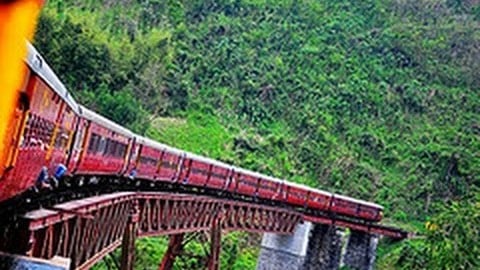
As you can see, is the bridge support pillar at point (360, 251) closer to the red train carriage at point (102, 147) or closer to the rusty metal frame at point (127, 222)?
the rusty metal frame at point (127, 222)

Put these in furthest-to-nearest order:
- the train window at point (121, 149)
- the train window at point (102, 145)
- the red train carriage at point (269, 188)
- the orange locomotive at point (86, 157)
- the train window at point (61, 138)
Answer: the red train carriage at point (269, 188), the train window at point (121, 149), the train window at point (102, 145), the train window at point (61, 138), the orange locomotive at point (86, 157)

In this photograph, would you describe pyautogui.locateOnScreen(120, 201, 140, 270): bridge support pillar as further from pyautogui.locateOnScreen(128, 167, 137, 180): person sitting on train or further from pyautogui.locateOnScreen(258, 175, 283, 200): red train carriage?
pyautogui.locateOnScreen(258, 175, 283, 200): red train carriage

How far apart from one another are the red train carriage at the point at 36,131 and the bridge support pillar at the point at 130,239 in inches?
248

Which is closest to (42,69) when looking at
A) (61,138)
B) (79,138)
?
(61,138)

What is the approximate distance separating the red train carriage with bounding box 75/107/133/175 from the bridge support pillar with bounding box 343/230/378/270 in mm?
26909

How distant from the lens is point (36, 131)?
8.64 metres

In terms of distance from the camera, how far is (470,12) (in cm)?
8088

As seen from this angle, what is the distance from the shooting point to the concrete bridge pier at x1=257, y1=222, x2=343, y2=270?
39.4 m

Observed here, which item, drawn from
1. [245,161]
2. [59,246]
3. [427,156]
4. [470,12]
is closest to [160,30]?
[245,161]

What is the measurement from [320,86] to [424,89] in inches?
389

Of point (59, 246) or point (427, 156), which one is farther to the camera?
point (427, 156)

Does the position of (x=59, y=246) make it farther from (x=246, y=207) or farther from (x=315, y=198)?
(x=315, y=198)

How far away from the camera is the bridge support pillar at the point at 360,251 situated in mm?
44469

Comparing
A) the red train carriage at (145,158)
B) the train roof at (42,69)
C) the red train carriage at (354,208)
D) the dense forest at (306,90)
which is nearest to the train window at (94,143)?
the train roof at (42,69)
